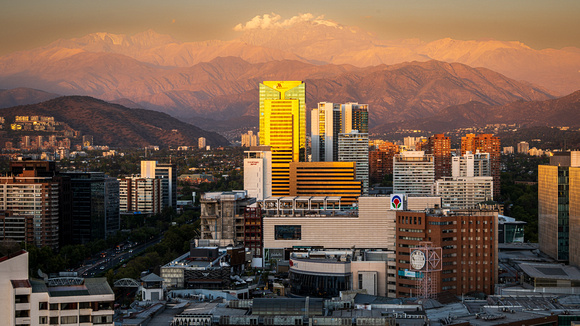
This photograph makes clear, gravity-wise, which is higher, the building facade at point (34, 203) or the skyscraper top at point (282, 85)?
the skyscraper top at point (282, 85)

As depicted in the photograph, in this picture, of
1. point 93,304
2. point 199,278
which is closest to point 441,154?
point 199,278

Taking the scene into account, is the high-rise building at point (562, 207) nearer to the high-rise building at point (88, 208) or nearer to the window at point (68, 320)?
the window at point (68, 320)

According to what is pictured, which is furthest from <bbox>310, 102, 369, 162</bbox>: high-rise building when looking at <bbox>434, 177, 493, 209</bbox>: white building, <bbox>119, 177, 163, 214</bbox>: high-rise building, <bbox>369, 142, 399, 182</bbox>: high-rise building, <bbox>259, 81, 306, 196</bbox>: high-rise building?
<bbox>119, 177, 163, 214</bbox>: high-rise building

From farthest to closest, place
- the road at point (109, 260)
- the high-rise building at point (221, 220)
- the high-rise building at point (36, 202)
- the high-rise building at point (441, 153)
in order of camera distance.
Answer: the high-rise building at point (441, 153) < the high-rise building at point (36, 202) < the high-rise building at point (221, 220) < the road at point (109, 260)

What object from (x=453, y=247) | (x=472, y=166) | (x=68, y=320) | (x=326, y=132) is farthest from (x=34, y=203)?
(x=326, y=132)

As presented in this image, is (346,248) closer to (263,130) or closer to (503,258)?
(503,258)

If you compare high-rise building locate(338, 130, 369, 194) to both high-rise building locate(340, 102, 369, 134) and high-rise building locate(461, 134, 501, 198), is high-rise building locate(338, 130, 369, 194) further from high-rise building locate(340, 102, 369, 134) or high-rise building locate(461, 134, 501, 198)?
high-rise building locate(461, 134, 501, 198)

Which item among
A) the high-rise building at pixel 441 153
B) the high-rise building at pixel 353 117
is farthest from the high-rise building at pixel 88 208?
the high-rise building at pixel 441 153
